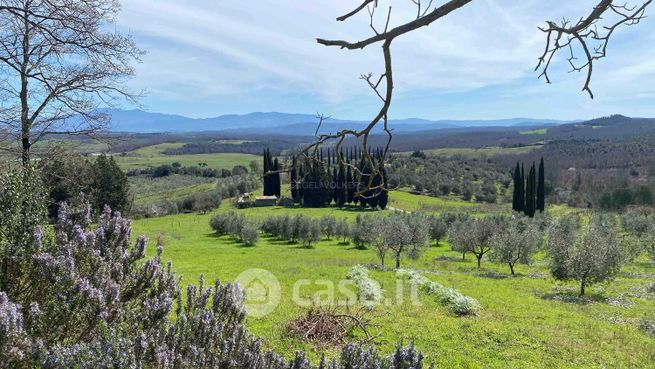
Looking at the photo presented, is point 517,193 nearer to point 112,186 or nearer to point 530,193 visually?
point 530,193

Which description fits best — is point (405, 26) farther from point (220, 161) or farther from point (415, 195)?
point (220, 161)

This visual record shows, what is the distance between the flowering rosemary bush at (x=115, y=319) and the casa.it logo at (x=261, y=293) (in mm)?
4992

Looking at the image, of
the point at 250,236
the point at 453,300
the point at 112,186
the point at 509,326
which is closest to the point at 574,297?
the point at 453,300

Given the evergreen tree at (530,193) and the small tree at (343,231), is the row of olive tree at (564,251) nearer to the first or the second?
the small tree at (343,231)

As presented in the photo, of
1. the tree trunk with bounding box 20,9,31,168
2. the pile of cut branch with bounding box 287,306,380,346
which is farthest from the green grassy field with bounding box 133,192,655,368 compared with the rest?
the tree trunk with bounding box 20,9,31,168

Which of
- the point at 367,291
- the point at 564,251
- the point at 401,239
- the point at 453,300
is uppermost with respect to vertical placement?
the point at 367,291

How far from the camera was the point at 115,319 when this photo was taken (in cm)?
409

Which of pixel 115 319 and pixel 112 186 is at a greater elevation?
pixel 115 319

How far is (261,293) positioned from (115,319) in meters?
12.4

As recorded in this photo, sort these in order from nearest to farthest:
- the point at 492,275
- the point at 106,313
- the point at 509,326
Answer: the point at 106,313 → the point at 509,326 → the point at 492,275

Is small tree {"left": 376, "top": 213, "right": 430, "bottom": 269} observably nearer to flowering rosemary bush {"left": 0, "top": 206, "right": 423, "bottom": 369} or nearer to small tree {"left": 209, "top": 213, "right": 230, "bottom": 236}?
small tree {"left": 209, "top": 213, "right": 230, "bottom": 236}

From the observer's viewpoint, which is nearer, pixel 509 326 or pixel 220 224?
pixel 509 326

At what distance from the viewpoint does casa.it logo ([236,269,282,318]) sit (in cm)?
1331

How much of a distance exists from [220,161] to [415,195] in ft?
343
